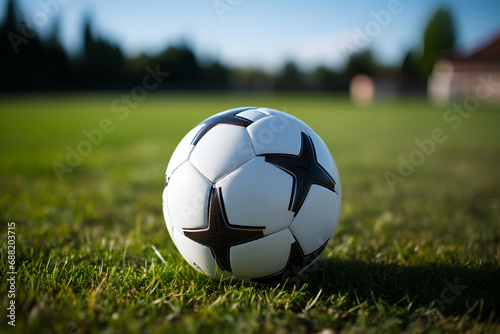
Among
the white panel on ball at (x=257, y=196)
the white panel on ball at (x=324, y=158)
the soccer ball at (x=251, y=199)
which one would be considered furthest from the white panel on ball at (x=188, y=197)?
the white panel on ball at (x=324, y=158)

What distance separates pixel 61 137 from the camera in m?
10.6

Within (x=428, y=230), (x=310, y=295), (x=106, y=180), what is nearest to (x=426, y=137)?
(x=428, y=230)

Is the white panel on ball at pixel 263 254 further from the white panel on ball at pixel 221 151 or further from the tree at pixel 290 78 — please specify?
the tree at pixel 290 78

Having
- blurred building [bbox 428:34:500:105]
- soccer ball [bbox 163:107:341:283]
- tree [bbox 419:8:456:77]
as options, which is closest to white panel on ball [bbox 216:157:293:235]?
soccer ball [bbox 163:107:341:283]

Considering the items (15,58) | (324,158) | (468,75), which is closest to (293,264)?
(324,158)

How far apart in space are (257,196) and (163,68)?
52.9 metres

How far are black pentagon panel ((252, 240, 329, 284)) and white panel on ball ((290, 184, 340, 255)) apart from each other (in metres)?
0.03

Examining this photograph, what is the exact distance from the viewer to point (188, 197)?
6.66 ft

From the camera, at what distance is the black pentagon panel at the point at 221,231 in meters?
1.94

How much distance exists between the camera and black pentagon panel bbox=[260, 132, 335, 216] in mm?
1988

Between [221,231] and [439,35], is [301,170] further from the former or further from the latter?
[439,35]

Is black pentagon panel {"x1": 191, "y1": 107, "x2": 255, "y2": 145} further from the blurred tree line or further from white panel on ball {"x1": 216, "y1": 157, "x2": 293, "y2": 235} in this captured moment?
the blurred tree line

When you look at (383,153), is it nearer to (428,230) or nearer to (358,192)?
(358,192)

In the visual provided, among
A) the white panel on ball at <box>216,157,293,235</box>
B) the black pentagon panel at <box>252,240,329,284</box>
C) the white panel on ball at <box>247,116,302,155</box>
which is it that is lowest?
the black pentagon panel at <box>252,240,329,284</box>
